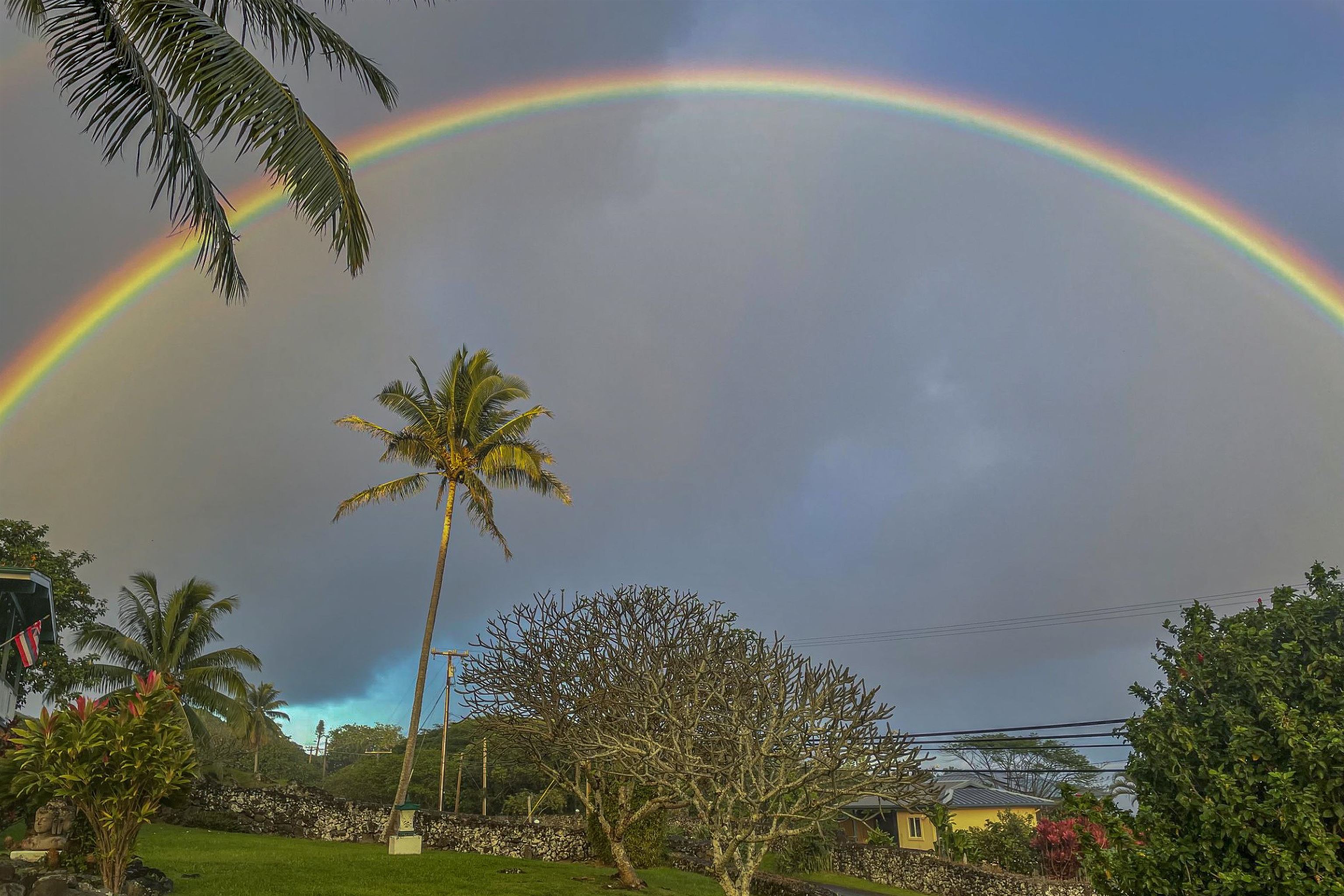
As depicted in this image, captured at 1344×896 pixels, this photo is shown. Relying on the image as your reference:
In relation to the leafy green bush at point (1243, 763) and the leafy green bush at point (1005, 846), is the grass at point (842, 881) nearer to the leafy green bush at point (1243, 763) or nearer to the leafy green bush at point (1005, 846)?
the leafy green bush at point (1005, 846)

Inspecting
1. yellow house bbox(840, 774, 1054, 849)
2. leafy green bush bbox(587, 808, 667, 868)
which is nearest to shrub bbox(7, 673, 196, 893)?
leafy green bush bbox(587, 808, 667, 868)

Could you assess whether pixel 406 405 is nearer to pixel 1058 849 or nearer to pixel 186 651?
pixel 186 651

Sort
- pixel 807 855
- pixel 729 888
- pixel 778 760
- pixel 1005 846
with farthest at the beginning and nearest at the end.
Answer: pixel 1005 846
pixel 807 855
pixel 778 760
pixel 729 888

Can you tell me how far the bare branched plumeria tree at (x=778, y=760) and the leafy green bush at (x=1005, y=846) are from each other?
2179 cm

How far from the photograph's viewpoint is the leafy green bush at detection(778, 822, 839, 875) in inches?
1126

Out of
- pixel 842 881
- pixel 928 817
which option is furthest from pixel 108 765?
pixel 928 817

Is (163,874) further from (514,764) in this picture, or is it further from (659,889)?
(514,764)

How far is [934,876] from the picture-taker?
101 ft

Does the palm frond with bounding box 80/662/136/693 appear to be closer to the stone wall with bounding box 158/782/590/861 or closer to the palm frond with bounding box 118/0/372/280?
the stone wall with bounding box 158/782/590/861

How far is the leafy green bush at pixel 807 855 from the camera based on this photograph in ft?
93.9

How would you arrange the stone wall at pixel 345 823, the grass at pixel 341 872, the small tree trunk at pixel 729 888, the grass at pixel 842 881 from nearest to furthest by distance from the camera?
1. the small tree trunk at pixel 729 888
2. the grass at pixel 341 872
3. the stone wall at pixel 345 823
4. the grass at pixel 842 881

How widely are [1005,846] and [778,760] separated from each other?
24.5 m

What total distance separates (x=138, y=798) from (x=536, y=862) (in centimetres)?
1369

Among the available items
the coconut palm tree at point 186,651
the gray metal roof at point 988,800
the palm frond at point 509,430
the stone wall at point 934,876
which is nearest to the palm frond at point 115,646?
the coconut palm tree at point 186,651
